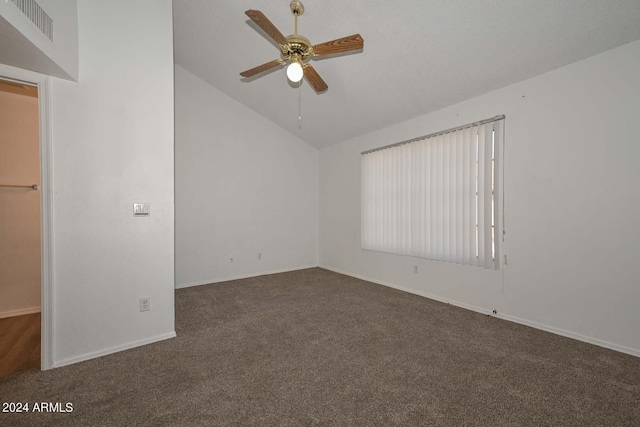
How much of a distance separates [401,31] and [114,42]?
271 centimetres

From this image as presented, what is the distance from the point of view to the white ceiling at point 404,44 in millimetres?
2295

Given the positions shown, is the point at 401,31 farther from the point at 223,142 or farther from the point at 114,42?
the point at 223,142

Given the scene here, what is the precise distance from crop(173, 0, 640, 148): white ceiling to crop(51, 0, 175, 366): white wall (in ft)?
3.78

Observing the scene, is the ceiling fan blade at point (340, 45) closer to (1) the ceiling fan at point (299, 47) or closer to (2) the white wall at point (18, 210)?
(1) the ceiling fan at point (299, 47)

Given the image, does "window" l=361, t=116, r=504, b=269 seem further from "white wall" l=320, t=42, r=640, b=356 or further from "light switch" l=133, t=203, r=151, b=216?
"light switch" l=133, t=203, r=151, b=216

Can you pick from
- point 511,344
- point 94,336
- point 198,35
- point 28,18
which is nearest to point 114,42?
point 28,18

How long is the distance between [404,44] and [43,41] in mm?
3055

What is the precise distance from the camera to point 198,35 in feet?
12.3

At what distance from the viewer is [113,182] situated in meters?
2.36

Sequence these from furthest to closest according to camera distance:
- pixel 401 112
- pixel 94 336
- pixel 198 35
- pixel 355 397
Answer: pixel 401 112, pixel 198 35, pixel 94 336, pixel 355 397

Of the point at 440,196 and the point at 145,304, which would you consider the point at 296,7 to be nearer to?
the point at 440,196

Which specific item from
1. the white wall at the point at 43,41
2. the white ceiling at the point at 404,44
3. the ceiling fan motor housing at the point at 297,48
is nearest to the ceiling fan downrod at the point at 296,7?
the white ceiling at the point at 404,44

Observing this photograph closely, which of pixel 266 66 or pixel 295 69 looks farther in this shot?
pixel 266 66

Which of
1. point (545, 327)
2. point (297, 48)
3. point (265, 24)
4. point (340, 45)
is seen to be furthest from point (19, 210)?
point (545, 327)
